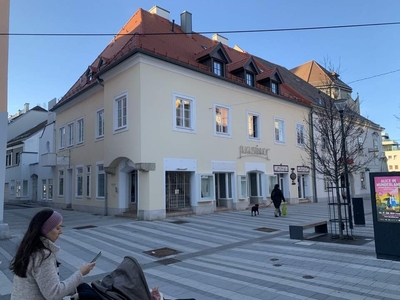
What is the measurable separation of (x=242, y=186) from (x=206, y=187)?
3.43 meters

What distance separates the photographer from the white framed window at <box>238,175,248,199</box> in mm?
20297

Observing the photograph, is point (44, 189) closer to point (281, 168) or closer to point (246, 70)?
point (246, 70)

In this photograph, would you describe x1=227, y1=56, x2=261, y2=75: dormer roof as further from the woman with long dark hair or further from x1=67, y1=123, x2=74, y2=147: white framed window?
the woman with long dark hair

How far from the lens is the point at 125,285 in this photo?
9.15ft

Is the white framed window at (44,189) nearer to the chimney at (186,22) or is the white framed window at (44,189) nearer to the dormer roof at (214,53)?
the chimney at (186,22)

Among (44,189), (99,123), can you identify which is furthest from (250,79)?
(44,189)

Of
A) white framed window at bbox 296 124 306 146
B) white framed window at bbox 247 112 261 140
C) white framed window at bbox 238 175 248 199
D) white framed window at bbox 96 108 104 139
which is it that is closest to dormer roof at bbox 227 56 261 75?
white framed window at bbox 247 112 261 140

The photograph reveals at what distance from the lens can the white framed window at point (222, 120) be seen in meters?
19.3

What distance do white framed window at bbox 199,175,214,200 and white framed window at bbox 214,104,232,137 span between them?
283cm

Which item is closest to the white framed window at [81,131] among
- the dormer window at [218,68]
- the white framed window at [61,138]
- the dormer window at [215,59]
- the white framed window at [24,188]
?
the white framed window at [61,138]

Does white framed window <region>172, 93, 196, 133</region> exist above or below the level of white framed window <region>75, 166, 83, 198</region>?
above

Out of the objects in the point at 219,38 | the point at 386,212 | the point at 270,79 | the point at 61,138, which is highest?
the point at 219,38

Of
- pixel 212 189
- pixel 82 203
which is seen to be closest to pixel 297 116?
pixel 212 189

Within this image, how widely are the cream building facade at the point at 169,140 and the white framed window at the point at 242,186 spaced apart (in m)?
0.07
